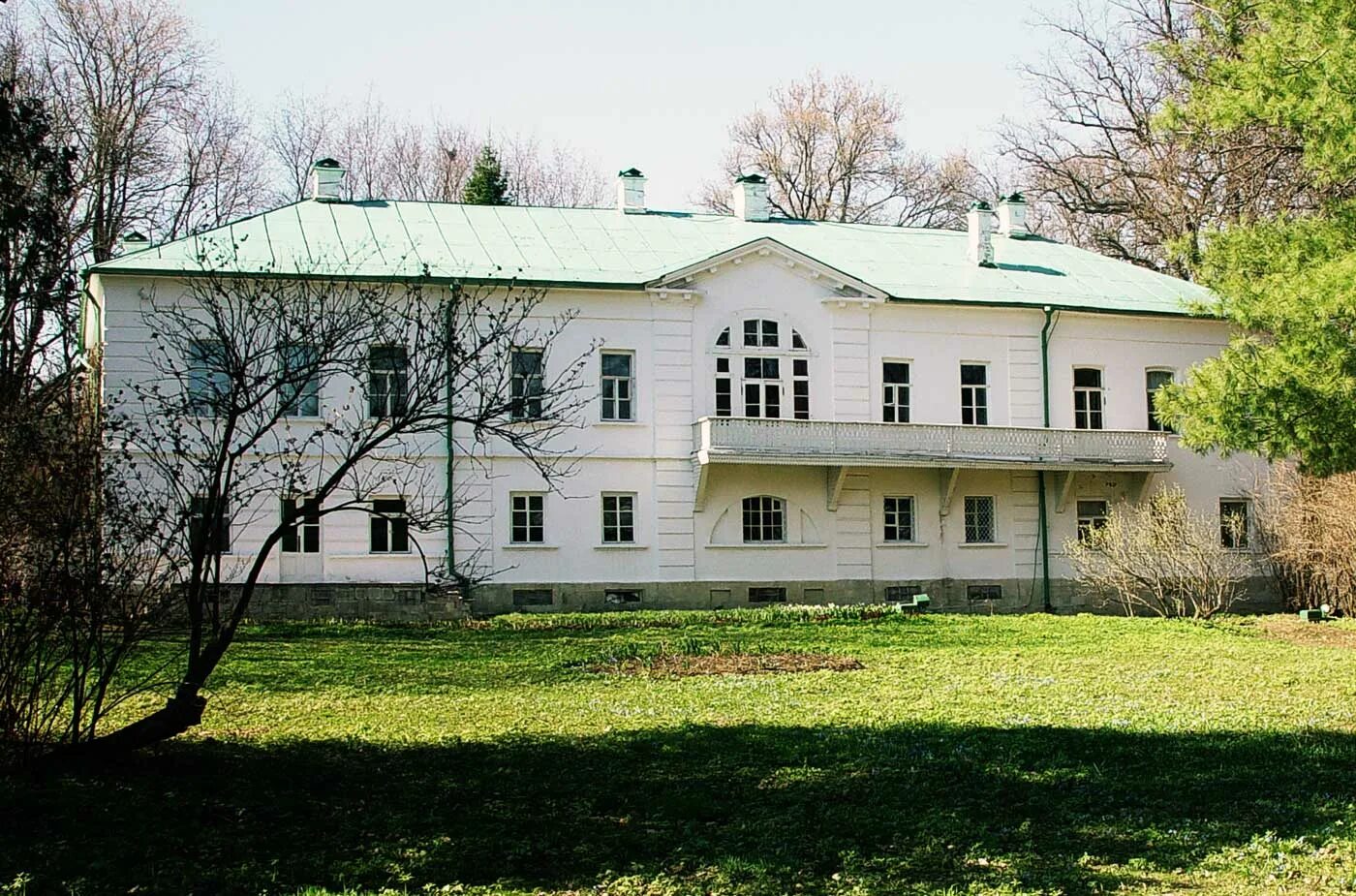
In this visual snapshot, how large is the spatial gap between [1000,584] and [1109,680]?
1603cm

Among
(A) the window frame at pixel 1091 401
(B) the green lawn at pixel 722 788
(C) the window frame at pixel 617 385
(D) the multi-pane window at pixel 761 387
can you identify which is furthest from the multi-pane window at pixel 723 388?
(B) the green lawn at pixel 722 788

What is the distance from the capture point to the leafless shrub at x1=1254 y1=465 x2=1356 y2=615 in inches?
1078

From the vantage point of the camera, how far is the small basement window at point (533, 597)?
101ft

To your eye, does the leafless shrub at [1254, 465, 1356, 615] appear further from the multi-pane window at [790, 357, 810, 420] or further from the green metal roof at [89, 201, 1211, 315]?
the multi-pane window at [790, 357, 810, 420]

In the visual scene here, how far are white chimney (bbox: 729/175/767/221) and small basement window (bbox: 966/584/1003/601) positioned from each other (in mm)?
10884

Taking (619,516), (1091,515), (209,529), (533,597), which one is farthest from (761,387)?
(209,529)

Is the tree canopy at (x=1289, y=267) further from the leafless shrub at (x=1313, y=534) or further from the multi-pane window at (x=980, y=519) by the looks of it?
the multi-pane window at (x=980, y=519)

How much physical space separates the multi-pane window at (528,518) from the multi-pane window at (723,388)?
177 inches

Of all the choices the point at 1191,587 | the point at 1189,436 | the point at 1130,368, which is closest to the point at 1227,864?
the point at 1189,436

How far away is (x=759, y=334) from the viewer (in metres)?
32.6

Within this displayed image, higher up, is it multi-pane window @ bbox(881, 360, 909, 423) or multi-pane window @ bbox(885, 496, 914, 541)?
multi-pane window @ bbox(881, 360, 909, 423)

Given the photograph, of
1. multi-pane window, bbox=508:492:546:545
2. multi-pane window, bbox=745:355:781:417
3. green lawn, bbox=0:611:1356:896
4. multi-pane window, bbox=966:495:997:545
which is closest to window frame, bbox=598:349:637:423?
multi-pane window, bbox=508:492:546:545

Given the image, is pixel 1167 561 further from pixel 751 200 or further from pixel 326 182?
pixel 326 182

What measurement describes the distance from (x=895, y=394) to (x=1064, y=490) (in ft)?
14.7
